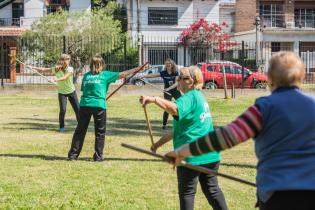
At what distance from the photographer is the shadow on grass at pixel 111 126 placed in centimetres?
1548

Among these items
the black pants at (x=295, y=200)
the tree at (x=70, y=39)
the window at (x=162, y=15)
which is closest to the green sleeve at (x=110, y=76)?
the black pants at (x=295, y=200)

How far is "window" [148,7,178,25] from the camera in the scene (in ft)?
168

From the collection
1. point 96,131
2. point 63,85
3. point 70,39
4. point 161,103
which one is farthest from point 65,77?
point 70,39

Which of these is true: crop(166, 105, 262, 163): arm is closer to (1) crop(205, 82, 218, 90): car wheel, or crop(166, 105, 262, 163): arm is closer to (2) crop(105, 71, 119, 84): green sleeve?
(2) crop(105, 71, 119, 84): green sleeve

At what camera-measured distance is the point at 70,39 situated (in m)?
33.0

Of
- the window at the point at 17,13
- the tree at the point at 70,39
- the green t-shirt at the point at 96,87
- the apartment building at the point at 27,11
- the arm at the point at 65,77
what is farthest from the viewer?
the window at the point at 17,13

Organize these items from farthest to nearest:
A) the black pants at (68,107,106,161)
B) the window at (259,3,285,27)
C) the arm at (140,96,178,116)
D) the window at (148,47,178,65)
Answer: the window at (259,3,285,27)
the window at (148,47,178,65)
the black pants at (68,107,106,161)
the arm at (140,96,178,116)

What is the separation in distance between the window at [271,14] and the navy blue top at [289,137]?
49887 mm

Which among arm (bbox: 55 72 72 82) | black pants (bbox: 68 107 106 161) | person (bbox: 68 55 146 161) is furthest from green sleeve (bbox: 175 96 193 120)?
arm (bbox: 55 72 72 82)

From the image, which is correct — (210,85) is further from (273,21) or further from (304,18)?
(304,18)

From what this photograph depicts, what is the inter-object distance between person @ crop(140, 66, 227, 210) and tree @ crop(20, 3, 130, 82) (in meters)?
24.1

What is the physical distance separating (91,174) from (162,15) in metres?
42.7

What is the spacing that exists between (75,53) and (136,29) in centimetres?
1825

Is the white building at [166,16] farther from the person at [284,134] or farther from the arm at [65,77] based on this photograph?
the person at [284,134]
